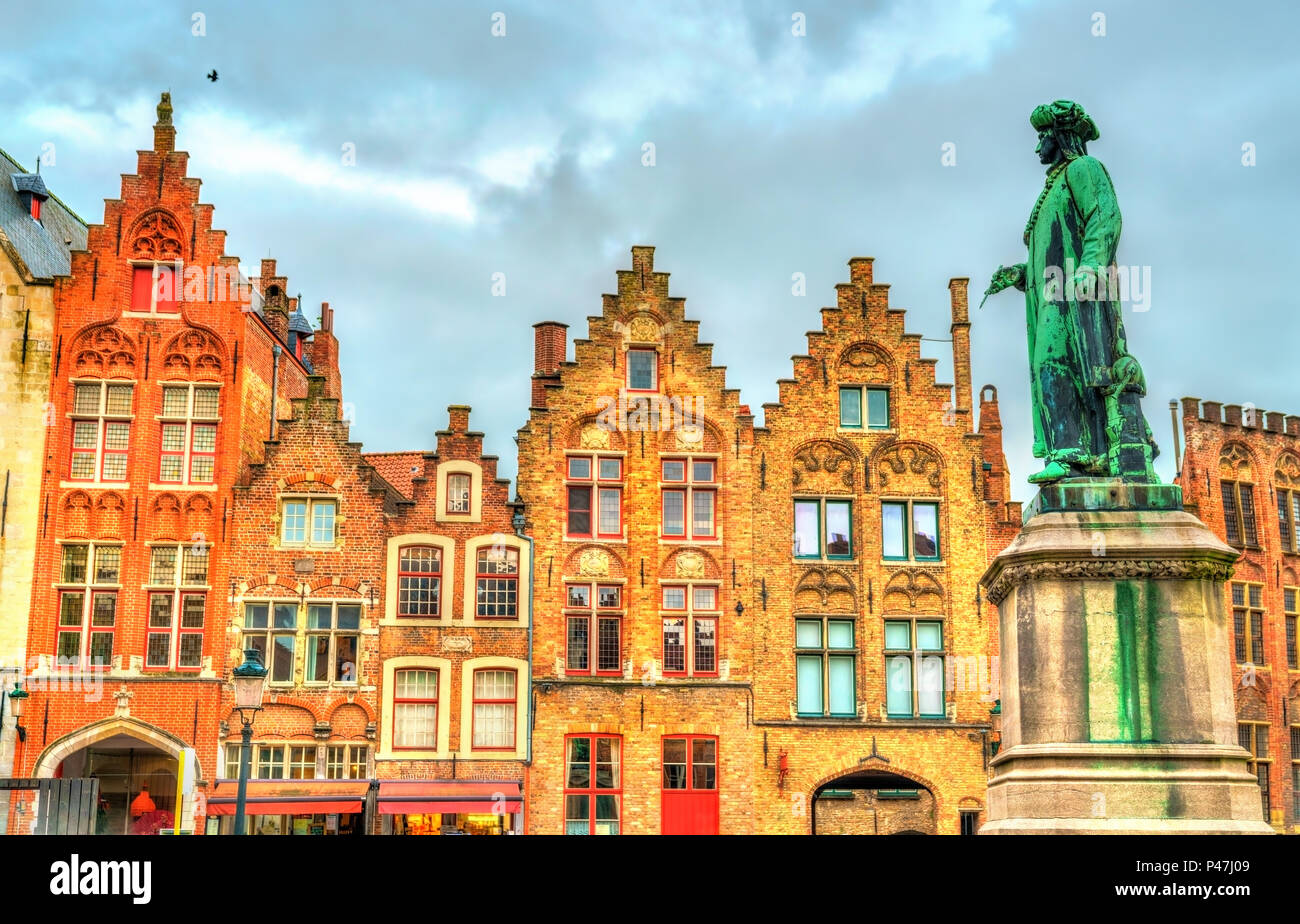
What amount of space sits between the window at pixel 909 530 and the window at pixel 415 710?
29.8 ft

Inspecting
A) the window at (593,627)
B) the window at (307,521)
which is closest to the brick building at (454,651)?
the window at (593,627)

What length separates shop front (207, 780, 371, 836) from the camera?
26.6 metres

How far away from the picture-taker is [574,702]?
28047 millimetres

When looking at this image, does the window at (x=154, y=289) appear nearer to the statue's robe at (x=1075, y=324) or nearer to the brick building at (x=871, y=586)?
the brick building at (x=871, y=586)

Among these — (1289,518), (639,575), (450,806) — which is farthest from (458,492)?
(1289,518)

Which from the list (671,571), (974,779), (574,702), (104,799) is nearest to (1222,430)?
(974,779)

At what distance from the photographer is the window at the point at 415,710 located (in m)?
27.6

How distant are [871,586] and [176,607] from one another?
1301cm

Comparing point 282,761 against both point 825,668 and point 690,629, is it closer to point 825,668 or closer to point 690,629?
point 690,629

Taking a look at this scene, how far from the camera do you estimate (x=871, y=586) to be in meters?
29.0
